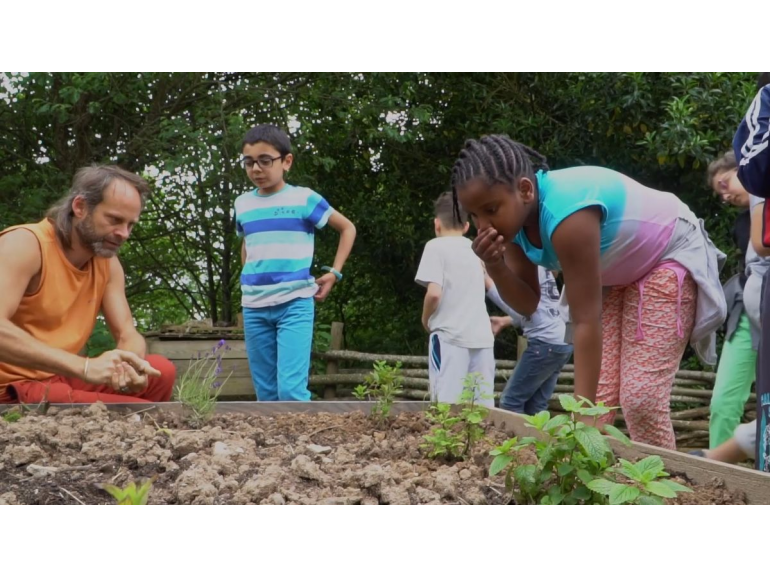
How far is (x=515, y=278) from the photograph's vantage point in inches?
113

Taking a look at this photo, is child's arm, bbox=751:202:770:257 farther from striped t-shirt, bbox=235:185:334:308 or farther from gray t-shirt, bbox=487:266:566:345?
striped t-shirt, bbox=235:185:334:308

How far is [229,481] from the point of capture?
6.52ft

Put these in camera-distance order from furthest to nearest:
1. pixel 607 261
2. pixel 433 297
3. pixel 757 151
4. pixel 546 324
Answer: pixel 546 324
pixel 433 297
pixel 607 261
pixel 757 151

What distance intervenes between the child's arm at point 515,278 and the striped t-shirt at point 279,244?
1.88 m

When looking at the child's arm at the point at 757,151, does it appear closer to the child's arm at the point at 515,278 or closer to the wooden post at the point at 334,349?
the child's arm at the point at 515,278

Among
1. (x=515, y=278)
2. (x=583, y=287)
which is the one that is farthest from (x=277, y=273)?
(x=583, y=287)

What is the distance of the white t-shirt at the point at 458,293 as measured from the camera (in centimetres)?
486

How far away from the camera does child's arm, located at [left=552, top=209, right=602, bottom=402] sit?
2422mm

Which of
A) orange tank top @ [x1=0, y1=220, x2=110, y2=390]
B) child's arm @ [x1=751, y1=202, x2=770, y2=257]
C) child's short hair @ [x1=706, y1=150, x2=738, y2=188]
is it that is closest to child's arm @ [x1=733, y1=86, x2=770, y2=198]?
child's arm @ [x1=751, y1=202, x2=770, y2=257]

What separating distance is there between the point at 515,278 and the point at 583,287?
46 centimetres

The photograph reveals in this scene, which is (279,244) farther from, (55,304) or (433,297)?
(55,304)

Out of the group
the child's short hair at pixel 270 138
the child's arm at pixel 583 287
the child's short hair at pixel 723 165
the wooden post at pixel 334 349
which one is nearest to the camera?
the child's arm at pixel 583 287

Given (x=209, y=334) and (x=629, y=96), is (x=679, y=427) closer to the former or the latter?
(x=629, y=96)

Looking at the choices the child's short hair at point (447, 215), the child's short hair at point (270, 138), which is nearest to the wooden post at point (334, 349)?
the child's short hair at point (447, 215)
